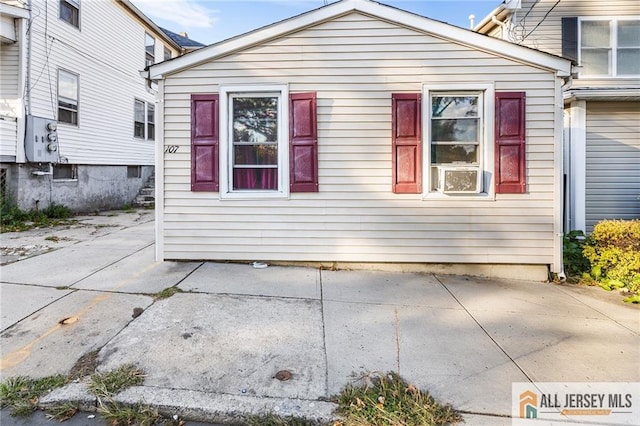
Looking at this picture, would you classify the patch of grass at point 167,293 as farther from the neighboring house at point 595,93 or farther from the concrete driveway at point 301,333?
the neighboring house at point 595,93

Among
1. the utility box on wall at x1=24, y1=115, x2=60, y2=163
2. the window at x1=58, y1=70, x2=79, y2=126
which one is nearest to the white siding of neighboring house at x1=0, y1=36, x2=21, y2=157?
the utility box on wall at x1=24, y1=115, x2=60, y2=163

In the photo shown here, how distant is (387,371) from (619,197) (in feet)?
25.5

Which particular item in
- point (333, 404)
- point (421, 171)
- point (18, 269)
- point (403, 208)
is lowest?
point (333, 404)

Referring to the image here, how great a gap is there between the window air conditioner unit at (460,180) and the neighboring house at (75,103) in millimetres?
4652

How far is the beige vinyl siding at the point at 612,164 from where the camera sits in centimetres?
745

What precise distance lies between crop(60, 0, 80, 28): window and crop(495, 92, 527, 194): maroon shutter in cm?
1161

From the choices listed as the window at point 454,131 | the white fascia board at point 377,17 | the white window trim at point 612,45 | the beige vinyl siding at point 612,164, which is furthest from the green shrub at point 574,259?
the white window trim at point 612,45

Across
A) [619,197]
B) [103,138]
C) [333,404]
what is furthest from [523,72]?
[103,138]

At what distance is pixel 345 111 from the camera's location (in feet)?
16.9

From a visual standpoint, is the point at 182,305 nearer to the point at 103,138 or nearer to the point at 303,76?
the point at 303,76

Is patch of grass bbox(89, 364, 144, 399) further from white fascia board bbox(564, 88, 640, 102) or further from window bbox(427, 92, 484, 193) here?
white fascia board bbox(564, 88, 640, 102)

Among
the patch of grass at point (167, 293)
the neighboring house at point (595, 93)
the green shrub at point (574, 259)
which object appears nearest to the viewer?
the patch of grass at point (167, 293)

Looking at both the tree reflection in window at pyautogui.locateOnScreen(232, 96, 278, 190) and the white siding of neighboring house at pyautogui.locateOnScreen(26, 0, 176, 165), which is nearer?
the tree reflection in window at pyautogui.locateOnScreen(232, 96, 278, 190)

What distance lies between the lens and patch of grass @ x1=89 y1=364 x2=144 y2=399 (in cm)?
232
